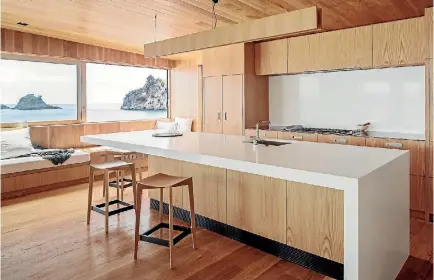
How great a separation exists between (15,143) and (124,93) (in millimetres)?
2532

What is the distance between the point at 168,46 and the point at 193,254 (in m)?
1.93

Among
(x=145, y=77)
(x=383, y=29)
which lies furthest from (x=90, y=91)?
(x=383, y=29)

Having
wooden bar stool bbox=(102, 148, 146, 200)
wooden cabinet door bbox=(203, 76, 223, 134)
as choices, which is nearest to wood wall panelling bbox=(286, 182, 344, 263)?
wooden bar stool bbox=(102, 148, 146, 200)

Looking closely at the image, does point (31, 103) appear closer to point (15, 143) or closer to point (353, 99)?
point (15, 143)

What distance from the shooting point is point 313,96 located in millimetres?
5086

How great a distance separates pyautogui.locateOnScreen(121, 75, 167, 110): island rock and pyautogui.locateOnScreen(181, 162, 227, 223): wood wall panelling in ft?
13.3

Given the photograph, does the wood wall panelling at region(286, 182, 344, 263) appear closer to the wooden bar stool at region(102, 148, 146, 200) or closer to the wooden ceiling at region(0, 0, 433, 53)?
the wooden ceiling at region(0, 0, 433, 53)

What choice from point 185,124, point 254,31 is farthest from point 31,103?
point 254,31

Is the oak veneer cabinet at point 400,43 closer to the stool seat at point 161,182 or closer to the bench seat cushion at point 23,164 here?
the stool seat at point 161,182

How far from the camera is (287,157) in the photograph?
234 cm

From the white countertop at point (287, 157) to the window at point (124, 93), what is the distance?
3.44 m

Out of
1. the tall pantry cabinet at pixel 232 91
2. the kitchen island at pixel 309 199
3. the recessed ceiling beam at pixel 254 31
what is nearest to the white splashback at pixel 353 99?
the tall pantry cabinet at pixel 232 91

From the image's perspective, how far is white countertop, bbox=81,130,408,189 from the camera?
1884 millimetres

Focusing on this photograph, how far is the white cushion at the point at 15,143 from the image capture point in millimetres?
4766
